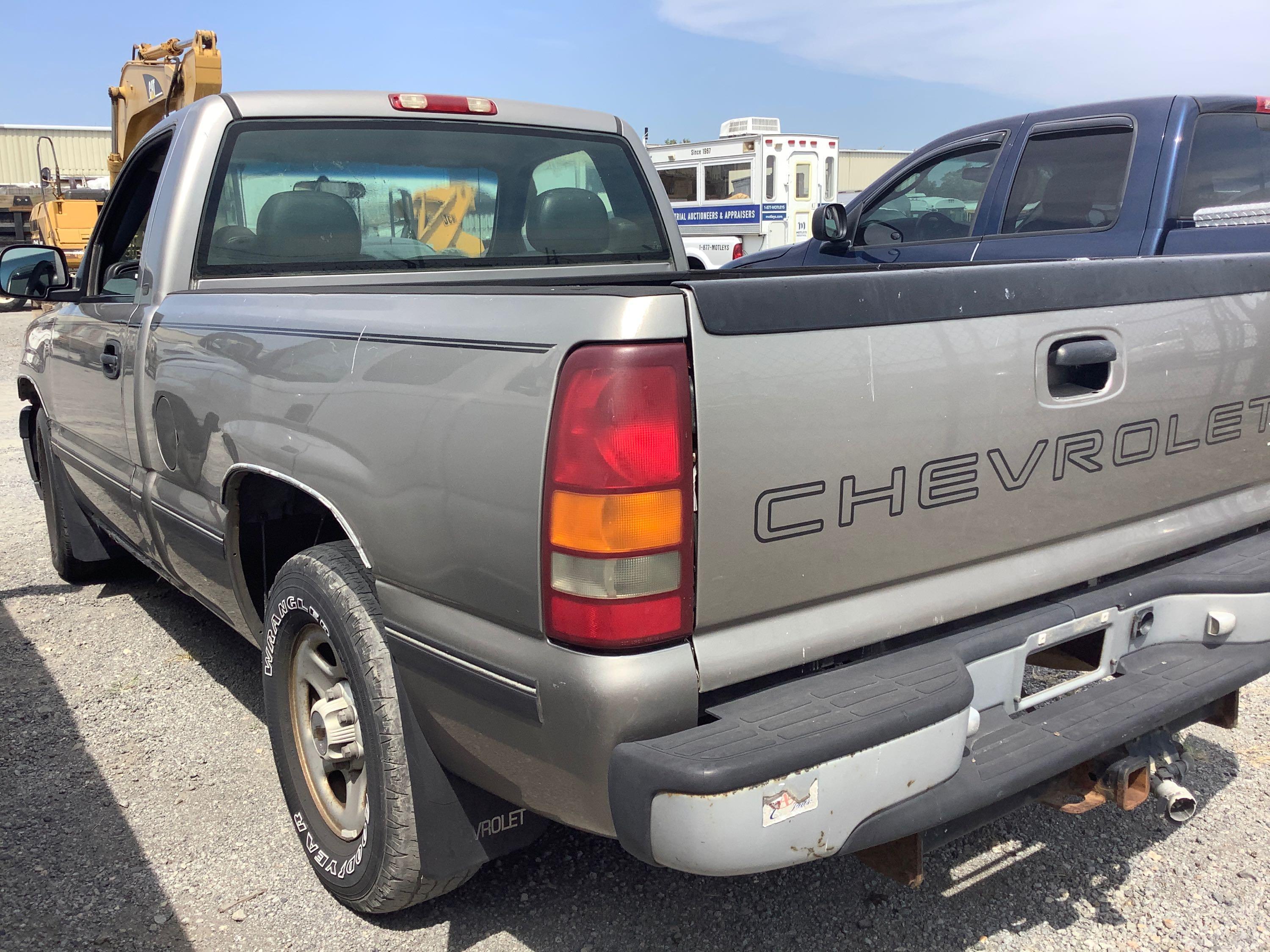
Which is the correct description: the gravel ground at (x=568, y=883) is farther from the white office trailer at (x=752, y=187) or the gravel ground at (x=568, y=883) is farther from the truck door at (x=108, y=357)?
the white office trailer at (x=752, y=187)

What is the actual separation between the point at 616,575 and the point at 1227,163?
4.46 metres

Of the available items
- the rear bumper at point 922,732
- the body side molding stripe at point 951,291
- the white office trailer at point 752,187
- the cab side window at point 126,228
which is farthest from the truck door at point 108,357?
the white office trailer at point 752,187

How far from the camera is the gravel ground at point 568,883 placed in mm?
2498

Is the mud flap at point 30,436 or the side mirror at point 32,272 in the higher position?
the side mirror at point 32,272

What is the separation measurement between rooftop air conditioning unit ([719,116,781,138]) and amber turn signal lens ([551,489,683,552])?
52.4 ft

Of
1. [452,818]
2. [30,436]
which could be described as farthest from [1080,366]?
[30,436]

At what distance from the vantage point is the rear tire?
4.82 meters

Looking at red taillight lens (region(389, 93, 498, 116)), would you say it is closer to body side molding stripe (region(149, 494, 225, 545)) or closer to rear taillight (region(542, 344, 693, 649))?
body side molding stripe (region(149, 494, 225, 545))

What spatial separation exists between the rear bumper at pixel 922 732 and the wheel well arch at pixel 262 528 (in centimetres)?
128

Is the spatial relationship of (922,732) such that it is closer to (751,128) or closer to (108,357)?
(108,357)

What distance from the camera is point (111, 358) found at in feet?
11.6

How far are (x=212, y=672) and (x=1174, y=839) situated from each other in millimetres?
3315

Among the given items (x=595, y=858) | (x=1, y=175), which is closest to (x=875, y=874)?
(x=595, y=858)

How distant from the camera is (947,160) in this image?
18.9 feet
